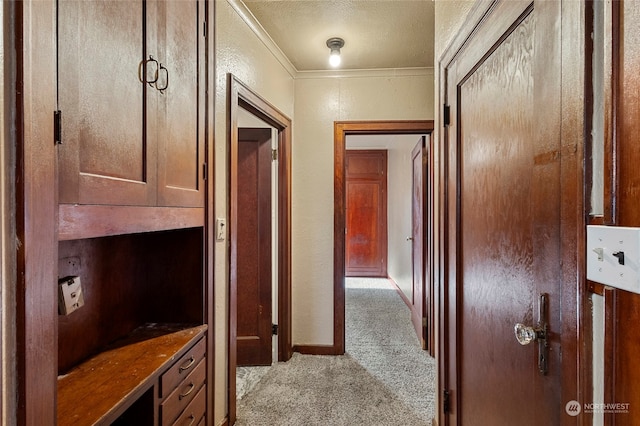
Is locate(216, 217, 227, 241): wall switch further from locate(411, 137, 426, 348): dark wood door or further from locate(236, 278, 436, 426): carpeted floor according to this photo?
locate(411, 137, 426, 348): dark wood door

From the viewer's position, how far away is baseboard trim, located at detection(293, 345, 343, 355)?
2.84m

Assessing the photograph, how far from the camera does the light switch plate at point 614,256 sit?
587mm

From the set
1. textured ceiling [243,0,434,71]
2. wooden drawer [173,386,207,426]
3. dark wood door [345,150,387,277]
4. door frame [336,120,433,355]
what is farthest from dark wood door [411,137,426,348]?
dark wood door [345,150,387,277]

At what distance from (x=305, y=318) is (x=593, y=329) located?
2.40m

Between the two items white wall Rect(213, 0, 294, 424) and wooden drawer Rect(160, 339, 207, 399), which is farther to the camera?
white wall Rect(213, 0, 294, 424)

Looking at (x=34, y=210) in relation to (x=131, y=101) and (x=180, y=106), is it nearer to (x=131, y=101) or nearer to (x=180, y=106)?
(x=131, y=101)

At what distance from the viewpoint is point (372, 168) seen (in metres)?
6.05

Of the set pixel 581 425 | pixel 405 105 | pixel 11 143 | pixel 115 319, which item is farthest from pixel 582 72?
pixel 405 105

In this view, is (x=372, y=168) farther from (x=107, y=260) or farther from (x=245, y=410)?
(x=107, y=260)

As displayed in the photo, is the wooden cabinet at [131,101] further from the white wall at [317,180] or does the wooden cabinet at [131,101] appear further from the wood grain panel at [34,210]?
the white wall at [317,180]

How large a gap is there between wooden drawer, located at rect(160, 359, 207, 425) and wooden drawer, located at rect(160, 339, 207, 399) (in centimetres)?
2

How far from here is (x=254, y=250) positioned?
2.65 m

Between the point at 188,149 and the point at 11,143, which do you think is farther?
the point at 188,149

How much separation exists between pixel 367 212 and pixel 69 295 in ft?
17.3
